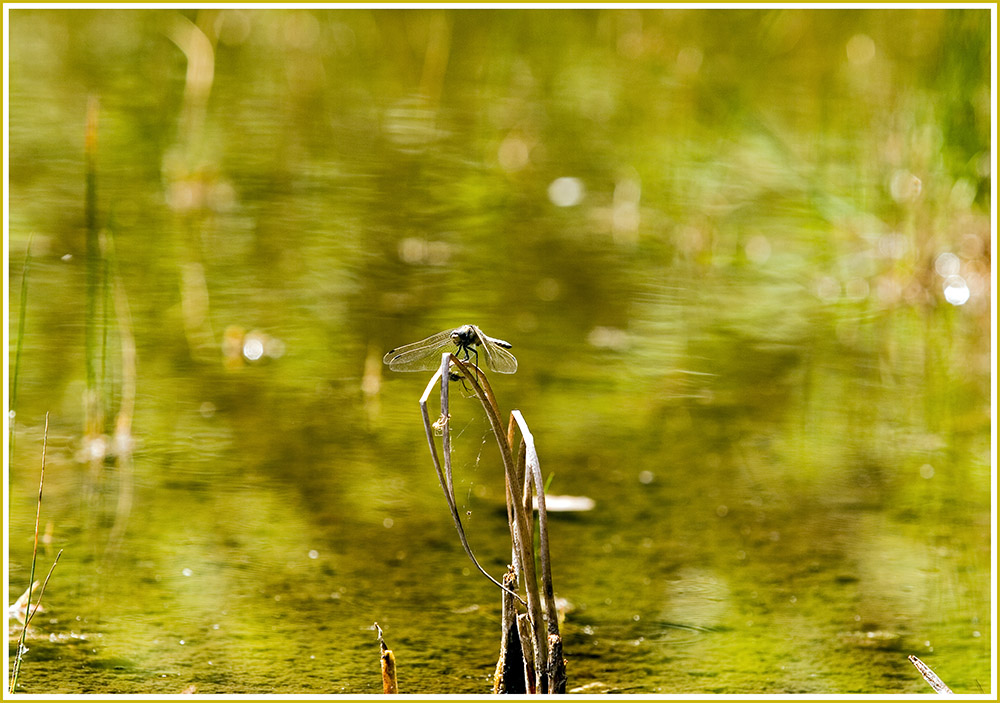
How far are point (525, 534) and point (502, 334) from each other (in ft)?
5.38

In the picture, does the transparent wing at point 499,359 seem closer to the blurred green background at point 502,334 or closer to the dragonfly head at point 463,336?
the dragonfly head at point 463,336

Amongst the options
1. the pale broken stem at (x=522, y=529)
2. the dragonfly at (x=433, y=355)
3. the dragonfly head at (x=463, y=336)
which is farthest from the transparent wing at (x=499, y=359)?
the pale broken stem at (x=522, y=529)

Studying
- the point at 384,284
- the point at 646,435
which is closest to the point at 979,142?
the point at 646,435

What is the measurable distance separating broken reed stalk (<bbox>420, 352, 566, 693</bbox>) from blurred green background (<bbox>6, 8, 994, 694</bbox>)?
193 millimetres

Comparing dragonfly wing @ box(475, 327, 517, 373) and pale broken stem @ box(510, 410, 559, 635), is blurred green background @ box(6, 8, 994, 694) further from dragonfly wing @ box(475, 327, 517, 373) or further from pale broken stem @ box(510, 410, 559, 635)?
dragonfly wing @ box(475, 327, 517, 373)

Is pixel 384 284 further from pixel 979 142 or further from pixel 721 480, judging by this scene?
pixel 979 142

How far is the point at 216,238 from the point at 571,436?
5.89 feet

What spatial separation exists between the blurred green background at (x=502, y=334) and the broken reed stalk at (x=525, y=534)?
193mm

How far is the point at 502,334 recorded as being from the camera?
291 centimetres

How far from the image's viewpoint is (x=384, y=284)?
328 cm

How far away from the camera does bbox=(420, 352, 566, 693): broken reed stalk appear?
4.04 feet

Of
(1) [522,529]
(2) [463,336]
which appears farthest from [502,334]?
(1) [522,529]

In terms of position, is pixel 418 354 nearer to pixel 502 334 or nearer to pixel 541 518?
pixel 541 518

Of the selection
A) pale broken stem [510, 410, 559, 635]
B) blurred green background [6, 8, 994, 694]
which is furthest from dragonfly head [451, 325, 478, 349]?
blurred green background [6, 8, 994, 694]
